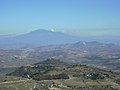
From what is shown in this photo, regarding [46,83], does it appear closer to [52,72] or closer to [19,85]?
[19,85]

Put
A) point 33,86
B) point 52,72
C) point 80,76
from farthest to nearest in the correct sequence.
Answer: point 52,72, point 80,76, point 33,86

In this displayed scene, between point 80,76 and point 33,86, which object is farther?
point 80,76

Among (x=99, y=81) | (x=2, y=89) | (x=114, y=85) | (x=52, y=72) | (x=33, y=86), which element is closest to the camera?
(x=2, y=89)

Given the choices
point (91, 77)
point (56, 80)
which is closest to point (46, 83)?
point (56, 80)

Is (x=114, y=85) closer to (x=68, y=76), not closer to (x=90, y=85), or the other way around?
(x=90, y=85)

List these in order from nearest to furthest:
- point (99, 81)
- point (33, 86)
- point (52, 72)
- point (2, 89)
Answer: point (2, 89), point (33, 86), point (99, 81), point (52, 72)

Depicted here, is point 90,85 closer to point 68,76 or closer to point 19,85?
point 68,76

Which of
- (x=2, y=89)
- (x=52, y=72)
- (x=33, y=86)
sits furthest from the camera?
(x=52, y=72)

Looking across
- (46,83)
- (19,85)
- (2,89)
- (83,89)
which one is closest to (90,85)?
(83,89)

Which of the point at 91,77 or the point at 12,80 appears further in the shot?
the point at 91,77
